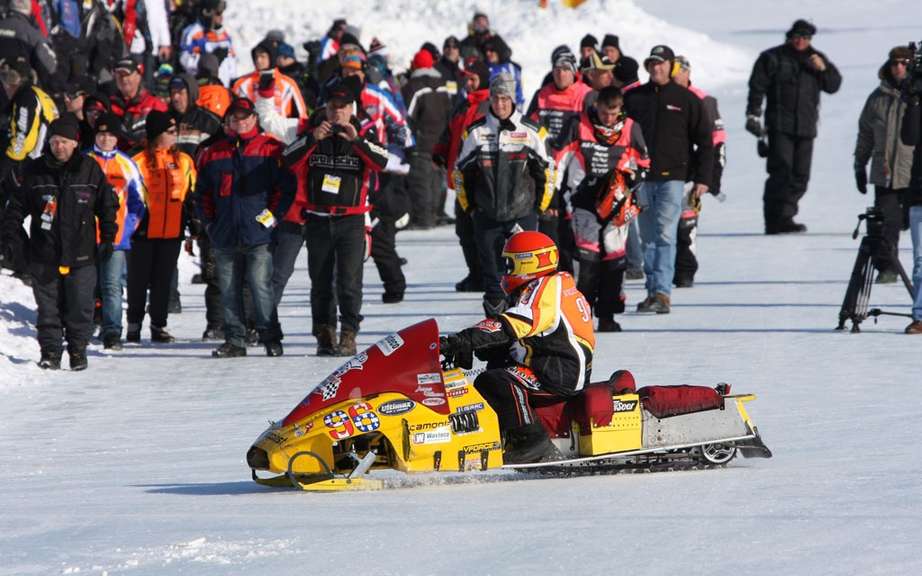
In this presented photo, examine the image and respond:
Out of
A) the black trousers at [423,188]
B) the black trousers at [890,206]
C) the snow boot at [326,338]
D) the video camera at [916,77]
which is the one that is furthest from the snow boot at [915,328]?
the black trousers at [423,188]

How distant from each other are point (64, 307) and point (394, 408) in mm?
5878

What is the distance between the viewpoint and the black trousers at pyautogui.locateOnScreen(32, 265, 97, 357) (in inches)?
522

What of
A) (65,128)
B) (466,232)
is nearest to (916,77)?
A: (466,232)

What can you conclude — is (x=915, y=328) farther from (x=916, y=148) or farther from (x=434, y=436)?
(x=434, y=436)

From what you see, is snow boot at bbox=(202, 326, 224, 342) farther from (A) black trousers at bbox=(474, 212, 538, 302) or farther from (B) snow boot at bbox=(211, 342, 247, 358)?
(A) black trousers at bbox=(474, 212, 538, 302)

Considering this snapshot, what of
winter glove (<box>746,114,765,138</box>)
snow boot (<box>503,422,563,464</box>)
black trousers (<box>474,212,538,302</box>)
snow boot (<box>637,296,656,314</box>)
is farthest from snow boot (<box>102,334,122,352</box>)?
winter glove (<box>746,114,765,138</box>)

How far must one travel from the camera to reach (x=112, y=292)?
1462cm

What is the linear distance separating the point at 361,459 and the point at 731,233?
14.6m

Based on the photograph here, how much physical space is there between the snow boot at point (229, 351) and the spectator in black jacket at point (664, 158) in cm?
385

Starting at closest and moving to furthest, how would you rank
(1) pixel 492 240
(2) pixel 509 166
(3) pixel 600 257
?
(2) pixel 509 166, (3) pixel 600 257, (1) pixel 492 240

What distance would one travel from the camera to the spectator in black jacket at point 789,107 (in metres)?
21.2

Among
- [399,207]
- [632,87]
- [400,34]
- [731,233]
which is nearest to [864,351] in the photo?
[632,87]

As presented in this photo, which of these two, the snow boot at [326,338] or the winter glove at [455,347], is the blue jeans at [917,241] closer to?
the snow boot at [326,338]

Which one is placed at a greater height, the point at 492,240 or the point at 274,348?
the point at 492,240
